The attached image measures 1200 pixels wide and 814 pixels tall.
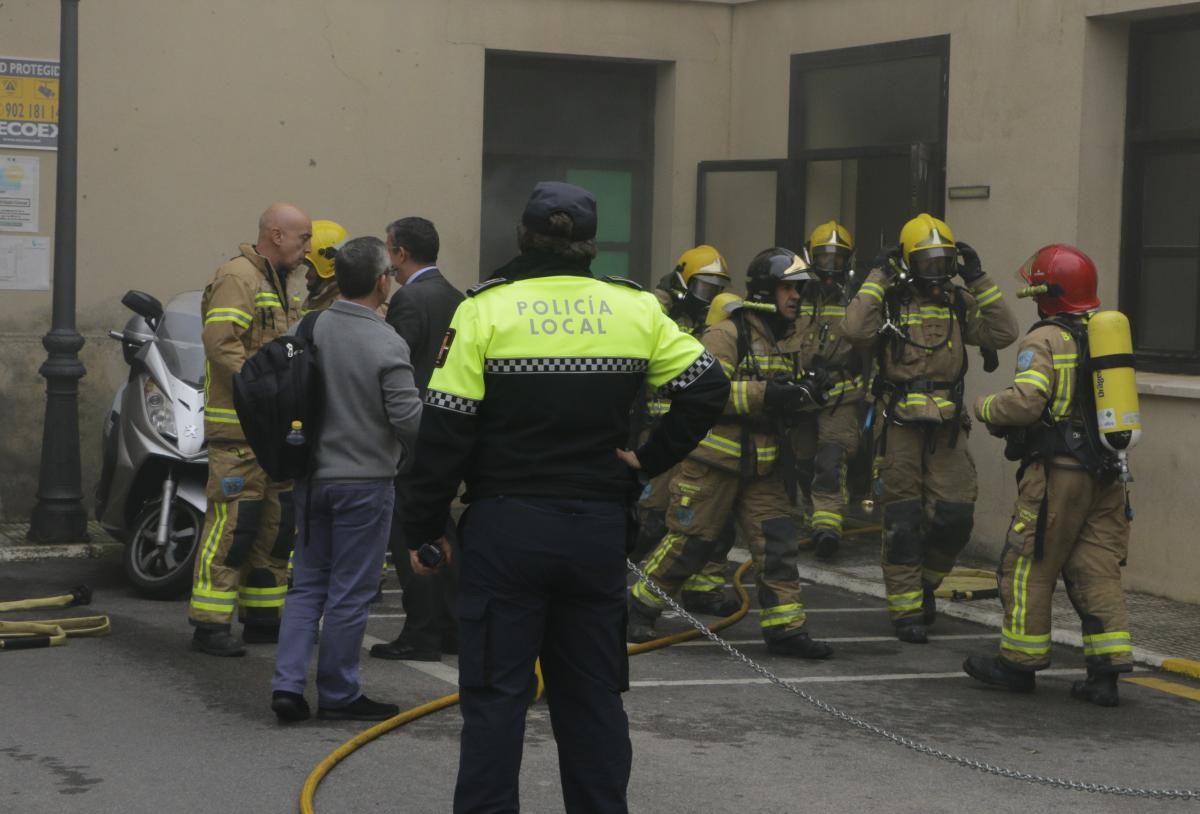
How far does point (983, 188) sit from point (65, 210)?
572cm

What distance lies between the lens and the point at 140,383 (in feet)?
31.8

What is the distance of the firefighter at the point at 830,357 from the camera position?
38.8ft

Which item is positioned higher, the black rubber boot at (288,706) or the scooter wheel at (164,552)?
the scooter wheel at (164,552)

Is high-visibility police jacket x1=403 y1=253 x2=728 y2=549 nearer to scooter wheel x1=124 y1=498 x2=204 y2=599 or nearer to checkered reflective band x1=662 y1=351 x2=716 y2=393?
checkered reflective band x1=662 y1=351 x2=716 y2=393

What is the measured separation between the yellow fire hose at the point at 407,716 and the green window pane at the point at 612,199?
18.0 feet

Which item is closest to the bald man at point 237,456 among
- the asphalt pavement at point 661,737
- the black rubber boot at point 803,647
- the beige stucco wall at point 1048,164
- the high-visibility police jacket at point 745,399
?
the asphalt pavement at point 661,737

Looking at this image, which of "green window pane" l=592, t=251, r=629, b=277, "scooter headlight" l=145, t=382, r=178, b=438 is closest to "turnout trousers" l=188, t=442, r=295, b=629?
"scooter headlight" l=145, t=382, r=178, b=438

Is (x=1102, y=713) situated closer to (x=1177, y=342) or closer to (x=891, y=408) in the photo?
(x=891, y=408)

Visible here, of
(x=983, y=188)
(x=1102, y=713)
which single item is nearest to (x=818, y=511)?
(x=983, y=188)

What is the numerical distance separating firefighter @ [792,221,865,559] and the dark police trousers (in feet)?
23.1

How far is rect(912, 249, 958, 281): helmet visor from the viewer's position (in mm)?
8859

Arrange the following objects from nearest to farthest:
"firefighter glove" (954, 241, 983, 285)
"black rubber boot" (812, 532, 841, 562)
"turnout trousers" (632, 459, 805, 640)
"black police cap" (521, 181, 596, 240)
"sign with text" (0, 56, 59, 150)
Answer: "black police cap" (521, 181, 596, 240) < "turnout trousers" (632, 459, 805, 640) < "firefighter glove" (954, 241, 983, 285) < "black rubber boot" (812, 532, 841, 562) < "sign with text" (0, 56, 59, 150)

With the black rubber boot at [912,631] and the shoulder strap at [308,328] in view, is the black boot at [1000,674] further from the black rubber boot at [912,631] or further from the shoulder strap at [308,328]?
the shoulder strap at [308,328]

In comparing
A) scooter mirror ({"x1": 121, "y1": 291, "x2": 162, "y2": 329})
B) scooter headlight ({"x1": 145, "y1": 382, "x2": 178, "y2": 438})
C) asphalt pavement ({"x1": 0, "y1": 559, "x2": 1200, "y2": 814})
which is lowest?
asphalt pavement ({"x1": 0, "y1": 559, "x2": 1200, "y2": 814})
